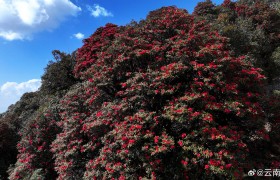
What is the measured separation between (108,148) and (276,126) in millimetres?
6647

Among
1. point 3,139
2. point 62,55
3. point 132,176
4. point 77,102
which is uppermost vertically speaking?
point 62,55

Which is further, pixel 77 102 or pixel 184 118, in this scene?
pixel 77 102

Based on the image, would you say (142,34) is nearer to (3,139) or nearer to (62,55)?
(62,55)

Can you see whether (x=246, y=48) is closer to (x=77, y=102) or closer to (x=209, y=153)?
(x=209, y=153)

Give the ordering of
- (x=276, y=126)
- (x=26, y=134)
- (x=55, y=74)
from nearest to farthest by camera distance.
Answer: (x=276, y=126)
(x=26, y=134)
(x=55, y=74)

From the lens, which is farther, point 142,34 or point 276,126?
point 142,34

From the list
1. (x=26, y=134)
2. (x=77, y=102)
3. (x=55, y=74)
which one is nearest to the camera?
(x=77, y=102)

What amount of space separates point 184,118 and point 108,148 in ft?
9.81

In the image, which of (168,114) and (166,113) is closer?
(168,114)

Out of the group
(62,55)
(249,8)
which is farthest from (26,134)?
(249,8)

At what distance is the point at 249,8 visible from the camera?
2134 cm

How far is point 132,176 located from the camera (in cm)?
703

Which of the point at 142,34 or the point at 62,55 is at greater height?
the point at 62,55

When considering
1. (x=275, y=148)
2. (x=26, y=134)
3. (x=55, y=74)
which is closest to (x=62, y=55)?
(x=55, y=74)
